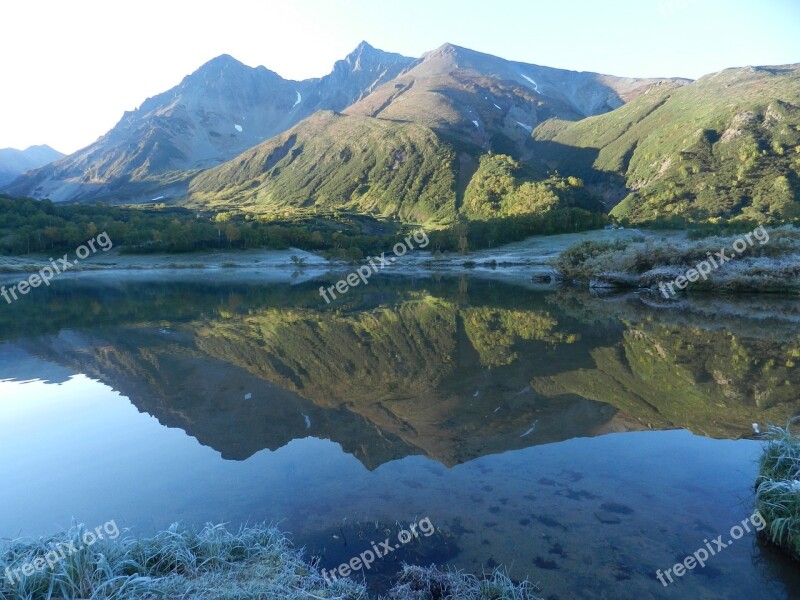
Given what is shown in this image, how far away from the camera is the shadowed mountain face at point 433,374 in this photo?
11180 mm

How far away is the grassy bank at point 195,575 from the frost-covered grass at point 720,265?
37962mm

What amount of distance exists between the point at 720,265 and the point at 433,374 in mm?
31434

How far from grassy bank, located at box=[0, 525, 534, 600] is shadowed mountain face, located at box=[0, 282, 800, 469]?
141 inches

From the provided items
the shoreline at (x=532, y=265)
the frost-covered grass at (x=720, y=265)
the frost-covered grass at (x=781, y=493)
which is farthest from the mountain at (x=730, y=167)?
the frost-covered grass at (x=781, y=493)

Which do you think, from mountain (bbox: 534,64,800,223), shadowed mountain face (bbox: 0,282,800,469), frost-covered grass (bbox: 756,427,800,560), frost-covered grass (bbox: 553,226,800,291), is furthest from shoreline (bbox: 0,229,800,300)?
mountain (bbox: 534,64,800,223)

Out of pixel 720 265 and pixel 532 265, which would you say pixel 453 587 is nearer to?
pixel 720 265

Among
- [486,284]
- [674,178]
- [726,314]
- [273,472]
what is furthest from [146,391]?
[674,178]

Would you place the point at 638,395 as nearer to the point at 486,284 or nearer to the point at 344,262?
the point at 486,284

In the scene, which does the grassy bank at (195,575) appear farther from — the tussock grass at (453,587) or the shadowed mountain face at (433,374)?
the shadowed mountain face at (433,374)

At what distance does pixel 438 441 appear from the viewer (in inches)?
416

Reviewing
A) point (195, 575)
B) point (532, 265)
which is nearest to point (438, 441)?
point (195, 575)

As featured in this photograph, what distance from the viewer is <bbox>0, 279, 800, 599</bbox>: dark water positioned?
682 cm

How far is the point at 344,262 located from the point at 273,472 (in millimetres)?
82819

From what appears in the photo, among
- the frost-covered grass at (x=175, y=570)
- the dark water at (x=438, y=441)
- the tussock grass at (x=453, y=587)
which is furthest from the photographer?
the dark water at (x=438, y=441)
